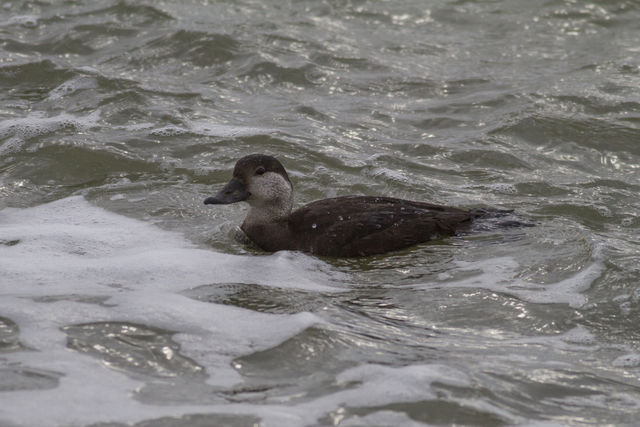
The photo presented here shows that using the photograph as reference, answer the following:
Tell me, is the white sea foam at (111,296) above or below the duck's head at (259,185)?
below

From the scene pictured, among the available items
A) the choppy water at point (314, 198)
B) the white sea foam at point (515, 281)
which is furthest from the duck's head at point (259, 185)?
the white sea foam at point (515, 281)

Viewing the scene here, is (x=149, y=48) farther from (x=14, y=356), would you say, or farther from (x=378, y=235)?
(x=14, y=356)

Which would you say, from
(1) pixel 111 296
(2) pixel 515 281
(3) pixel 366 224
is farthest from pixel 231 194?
(2) pixel 515 281

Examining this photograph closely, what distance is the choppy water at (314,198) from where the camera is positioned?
4855 millimetres

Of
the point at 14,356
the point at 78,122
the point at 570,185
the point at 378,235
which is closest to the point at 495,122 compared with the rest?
the point at 570,185

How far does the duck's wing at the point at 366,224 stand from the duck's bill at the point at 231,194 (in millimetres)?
425

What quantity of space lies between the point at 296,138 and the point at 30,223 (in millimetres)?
3029

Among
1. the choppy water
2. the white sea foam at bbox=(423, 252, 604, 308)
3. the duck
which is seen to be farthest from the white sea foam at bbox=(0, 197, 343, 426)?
the white sea foam at bbox=(423, 252, 604, 308)

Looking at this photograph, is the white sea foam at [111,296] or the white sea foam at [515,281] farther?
the white sea foam at [515,281]

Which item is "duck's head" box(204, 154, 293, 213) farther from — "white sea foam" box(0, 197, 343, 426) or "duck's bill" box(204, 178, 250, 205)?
"white sea foam" box(0, 197, 343, 426)

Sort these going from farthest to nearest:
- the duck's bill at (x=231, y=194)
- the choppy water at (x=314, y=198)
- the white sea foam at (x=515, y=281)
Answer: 1. the duck's bill at (x=231, y=194)
2. the white sea foam at (x=515, y=281)
3. the choppy water at (x=314, y=198)

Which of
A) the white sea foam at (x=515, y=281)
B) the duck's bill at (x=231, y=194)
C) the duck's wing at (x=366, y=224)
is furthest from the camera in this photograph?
the duck's bill at (x=231, y=194)

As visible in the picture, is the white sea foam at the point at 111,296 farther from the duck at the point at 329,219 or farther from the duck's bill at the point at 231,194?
the duck's bill at the point at 231,194

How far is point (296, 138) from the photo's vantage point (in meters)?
9.56
